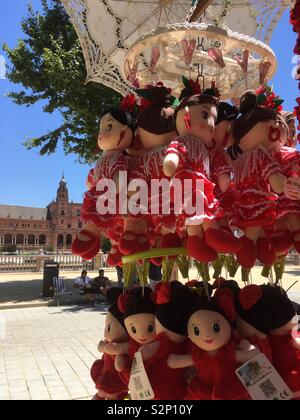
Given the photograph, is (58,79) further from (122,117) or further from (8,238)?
(8,238)

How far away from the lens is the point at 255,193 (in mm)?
2746

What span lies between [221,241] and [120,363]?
1.38 m

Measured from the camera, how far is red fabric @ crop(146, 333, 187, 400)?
259 centimetres

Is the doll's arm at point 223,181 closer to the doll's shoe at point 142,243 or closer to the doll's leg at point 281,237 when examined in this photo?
the doll's leg at point 281,237

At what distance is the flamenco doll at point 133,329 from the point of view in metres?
2.95

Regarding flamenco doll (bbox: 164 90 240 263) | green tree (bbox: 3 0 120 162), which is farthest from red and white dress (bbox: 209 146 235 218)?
green tree (bbox: 3 0 120 162)

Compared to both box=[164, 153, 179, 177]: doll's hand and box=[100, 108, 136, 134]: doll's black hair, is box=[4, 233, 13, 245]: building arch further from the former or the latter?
box=[164, 153, 179, 177]: doll's hand

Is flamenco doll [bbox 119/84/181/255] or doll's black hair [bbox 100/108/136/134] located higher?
doll's black hair [bbox 100/108/136/134]

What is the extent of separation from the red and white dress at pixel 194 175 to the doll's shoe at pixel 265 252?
0.50 meters

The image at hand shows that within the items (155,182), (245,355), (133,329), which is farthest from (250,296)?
(155,182)

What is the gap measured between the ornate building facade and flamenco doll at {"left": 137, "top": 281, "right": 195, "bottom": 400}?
87618mm

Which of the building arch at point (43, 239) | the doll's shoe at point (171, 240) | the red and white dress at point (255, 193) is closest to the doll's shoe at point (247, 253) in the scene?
the red and white dress at point (255, 193)

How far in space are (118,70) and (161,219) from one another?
266cm
